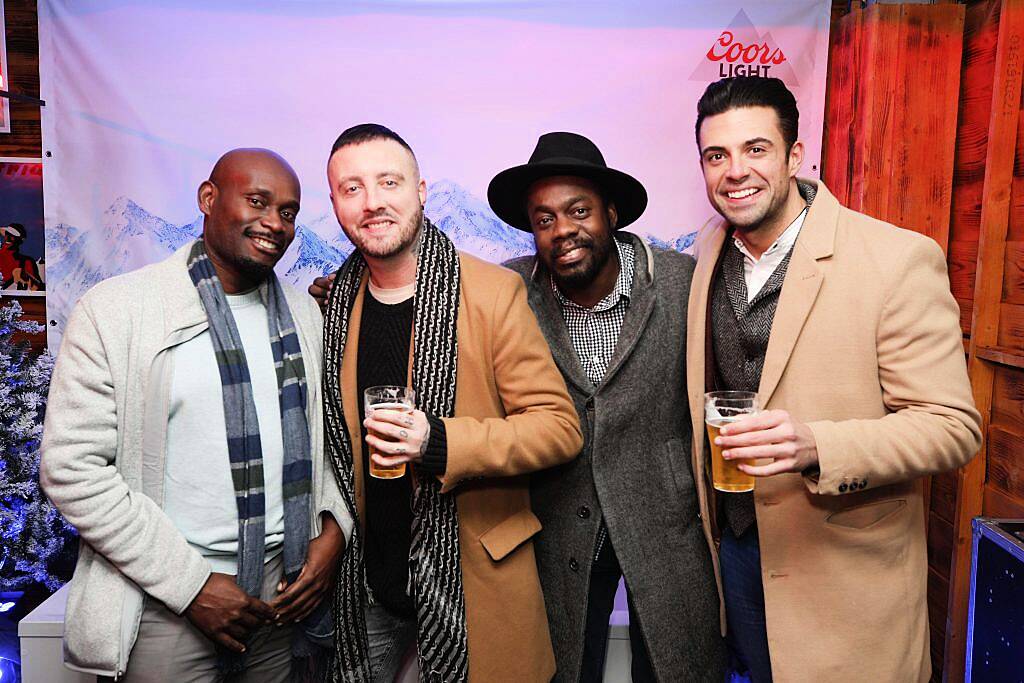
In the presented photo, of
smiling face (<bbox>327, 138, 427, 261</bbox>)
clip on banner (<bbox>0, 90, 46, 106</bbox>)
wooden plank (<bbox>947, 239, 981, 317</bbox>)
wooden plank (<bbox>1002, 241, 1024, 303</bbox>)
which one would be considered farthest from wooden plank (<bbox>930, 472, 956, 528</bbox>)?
clip on banner (<bbox>0, 90, 46, 106</bbox>)

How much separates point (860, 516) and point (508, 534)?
2.91 ft

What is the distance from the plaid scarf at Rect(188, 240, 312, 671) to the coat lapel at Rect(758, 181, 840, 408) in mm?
1188

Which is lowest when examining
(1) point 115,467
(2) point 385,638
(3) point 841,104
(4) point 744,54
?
(2) point 385,638

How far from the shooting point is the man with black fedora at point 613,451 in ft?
6.72

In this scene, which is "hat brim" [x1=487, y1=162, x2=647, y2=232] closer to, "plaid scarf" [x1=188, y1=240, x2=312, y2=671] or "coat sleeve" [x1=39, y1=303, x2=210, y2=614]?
"plaid scarf" [x1=188, y1=240, x2=312, y2=671]

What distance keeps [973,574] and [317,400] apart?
1824mm

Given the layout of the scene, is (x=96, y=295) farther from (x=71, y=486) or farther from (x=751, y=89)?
(x=751, y=89)

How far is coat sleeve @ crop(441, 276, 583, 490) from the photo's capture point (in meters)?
1.79

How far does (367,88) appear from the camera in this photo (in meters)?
3.09

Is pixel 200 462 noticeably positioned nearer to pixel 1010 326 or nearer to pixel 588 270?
pixel 588 270

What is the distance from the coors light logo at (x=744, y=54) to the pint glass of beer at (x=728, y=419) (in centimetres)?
186

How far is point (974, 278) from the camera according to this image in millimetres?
2559

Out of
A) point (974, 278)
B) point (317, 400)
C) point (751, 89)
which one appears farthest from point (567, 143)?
point (974, 278)

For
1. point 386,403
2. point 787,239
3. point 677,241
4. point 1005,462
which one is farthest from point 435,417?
point 1005,462
